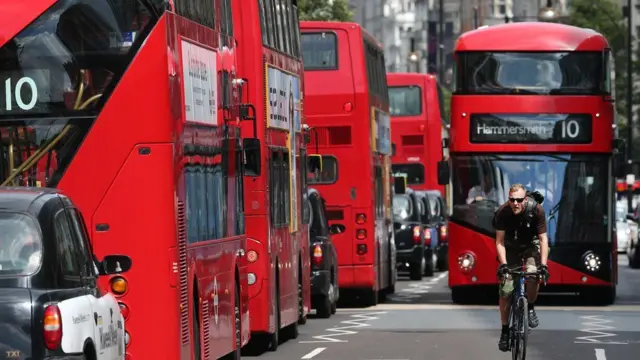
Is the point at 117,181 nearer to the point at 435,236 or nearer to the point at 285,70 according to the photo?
the point at 285,70

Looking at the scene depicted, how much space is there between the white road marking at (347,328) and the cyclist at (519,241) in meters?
4.76

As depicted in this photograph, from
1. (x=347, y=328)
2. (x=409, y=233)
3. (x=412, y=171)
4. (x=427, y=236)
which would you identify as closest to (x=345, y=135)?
(x=347, y=328)

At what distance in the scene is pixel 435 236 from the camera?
49.3m

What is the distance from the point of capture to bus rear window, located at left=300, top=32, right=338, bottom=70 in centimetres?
3112

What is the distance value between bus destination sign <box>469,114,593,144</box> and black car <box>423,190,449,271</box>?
1926 centimetres

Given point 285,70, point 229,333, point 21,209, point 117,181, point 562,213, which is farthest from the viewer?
point 562,213

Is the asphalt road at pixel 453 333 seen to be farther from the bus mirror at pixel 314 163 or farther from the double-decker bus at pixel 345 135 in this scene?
the bus mirror at pixel 314 163

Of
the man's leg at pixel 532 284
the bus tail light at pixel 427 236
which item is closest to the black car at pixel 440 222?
the bus tail light at pixel 427 236

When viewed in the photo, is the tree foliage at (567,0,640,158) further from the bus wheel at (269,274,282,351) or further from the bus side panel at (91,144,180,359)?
the bus side panel at (91,144,180,359)

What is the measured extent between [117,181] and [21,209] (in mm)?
2799

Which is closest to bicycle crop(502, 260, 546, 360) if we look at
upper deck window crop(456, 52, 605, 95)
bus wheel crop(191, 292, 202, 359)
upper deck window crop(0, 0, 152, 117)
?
bus wheel crop(191, 292, 202, 359)

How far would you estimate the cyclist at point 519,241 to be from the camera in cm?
1845

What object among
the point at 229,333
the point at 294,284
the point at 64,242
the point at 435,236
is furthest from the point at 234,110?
the point at 435,236

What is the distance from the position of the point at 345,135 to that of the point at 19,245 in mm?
20238
